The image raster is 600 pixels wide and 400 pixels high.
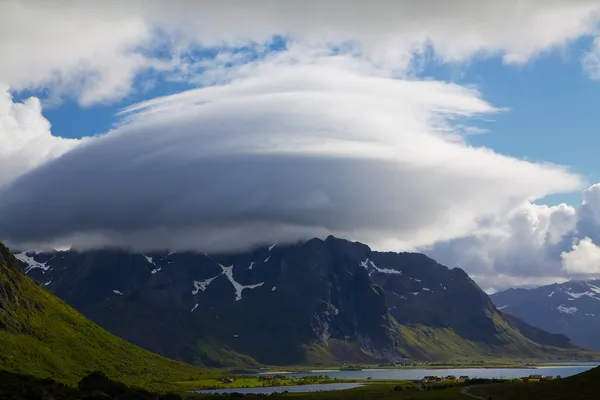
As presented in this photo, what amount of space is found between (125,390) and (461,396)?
95776mm

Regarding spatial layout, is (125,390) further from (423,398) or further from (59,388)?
(423,398)

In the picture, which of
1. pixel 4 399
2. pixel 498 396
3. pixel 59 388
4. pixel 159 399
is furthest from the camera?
pixel 498 396

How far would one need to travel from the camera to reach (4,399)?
11600cm

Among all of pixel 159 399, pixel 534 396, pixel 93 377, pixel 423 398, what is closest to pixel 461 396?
pixel 423 398

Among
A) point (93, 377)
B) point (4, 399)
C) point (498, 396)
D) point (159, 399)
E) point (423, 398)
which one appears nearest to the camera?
point (4, 399)

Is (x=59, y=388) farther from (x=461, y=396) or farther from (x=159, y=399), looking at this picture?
(x=461, y=396)

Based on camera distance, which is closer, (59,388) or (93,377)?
(59,388)

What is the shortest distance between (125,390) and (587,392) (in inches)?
4271

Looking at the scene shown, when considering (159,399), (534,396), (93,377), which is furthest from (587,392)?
(93,377)

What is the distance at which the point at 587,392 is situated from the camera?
160250 mm

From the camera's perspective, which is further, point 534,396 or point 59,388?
point 534,396

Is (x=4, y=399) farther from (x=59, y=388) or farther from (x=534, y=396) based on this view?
(x=534, y=396)

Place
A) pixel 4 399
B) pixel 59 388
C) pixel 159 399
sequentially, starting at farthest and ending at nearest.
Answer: pixel 159 399, pixel 59 388, pixel 4 399

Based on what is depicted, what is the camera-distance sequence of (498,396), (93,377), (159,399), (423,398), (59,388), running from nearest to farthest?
(59,388), (159,399), (93,377), (498,396), (423,398)
